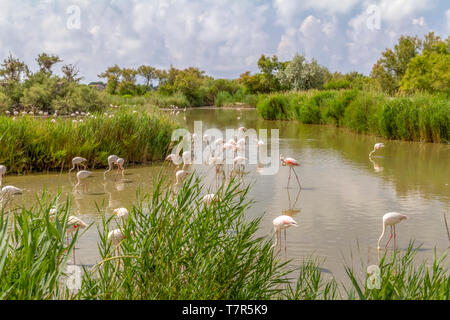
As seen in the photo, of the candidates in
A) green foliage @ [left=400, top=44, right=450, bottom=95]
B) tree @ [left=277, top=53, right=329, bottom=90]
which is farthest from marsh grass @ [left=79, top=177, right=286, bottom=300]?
tree @ [left=277, top=53, right=329, bottom=90]

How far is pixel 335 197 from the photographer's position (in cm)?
818

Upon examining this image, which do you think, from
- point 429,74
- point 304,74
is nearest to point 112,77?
point 304,74

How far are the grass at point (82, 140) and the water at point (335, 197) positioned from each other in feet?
1.51

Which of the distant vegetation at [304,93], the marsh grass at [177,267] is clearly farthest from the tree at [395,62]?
the marsh grass at [177,267]

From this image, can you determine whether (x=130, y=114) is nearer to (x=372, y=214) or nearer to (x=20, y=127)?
(x=20, y=127)

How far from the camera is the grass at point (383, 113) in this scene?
50.5 feet

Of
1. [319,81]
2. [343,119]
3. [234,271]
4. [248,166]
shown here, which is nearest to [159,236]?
[234,271]

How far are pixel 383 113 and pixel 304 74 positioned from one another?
87.0 ft

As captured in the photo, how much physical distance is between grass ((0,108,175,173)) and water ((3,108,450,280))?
461 mm

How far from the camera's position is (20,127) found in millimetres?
9945

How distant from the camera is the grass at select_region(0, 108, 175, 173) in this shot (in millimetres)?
9883

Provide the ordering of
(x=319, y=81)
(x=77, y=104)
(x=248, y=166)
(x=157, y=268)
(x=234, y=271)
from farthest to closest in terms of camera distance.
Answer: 1. (x=319, y=81)
2. (x=77, y=104)
3. (x=248, y=166)
4. (x=234, y=271)
5. (x=157, y=268)

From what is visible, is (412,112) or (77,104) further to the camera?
(77,104)

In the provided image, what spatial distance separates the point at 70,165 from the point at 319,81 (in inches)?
1389
